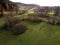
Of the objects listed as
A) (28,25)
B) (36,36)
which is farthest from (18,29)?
(36,36)

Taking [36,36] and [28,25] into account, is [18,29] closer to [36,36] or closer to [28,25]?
[28,25]

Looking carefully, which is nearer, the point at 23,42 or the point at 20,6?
the point at 23,42

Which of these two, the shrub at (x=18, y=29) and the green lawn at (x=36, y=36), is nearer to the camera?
the green lawn at (x=36, y=36)

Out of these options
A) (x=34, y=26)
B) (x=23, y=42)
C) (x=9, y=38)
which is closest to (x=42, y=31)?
(x=34, y=26)

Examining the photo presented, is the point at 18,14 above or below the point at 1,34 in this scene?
above

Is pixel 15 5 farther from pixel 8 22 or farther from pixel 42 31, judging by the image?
pixel 42 31

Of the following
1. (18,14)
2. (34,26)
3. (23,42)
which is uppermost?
(18,14)

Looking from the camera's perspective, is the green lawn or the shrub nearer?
the green lawn
